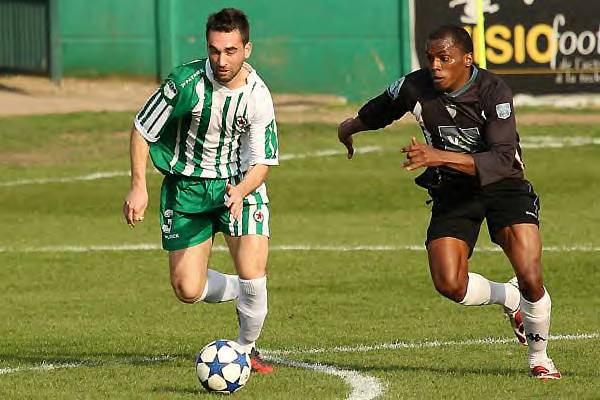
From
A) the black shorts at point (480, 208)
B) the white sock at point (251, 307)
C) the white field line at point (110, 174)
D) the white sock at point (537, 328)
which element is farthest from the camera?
the white field line at point (110, 174)

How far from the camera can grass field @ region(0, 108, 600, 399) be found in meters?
9.45

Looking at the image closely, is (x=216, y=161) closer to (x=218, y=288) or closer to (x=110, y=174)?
(x=218, y=288)

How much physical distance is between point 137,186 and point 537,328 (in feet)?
7.90

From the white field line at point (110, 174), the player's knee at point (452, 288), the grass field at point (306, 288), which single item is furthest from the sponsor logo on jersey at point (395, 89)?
the white field line at point (110, 174)

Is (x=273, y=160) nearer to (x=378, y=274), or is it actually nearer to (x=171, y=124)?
(x=171, y=124)

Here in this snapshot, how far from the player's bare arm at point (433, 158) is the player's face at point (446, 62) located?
408 mm

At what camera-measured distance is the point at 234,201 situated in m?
9.16

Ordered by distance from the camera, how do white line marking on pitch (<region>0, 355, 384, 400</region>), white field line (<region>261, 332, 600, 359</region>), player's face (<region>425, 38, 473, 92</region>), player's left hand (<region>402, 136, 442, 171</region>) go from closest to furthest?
player's left hand (<region>402, 136, 442, 171</region>), white line marking on pitch (<region>0, 355, 384, 400</region>), player's face (<region>425, 38, 473, 92</region>), white field line (<region>261, 332, 600, 359</region>)

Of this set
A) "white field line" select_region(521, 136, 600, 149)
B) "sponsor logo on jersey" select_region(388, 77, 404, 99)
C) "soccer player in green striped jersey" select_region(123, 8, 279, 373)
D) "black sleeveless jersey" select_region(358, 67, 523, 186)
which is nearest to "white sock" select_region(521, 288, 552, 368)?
"black sleeveless jersey" select_region(358, 67, 523, 186)

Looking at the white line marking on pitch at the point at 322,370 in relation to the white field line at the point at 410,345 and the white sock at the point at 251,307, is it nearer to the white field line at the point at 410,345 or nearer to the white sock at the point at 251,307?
the white field line at the point at 410,345

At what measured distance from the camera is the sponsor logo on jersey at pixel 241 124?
9594 mm

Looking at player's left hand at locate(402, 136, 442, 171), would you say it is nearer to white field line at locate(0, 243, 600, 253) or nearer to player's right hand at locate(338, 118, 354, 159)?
player's right hand at locate(338, 118, 354, 159)

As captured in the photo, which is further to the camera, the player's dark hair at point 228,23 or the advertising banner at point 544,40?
the advertising banner at point 544,40

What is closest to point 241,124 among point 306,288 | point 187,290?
point 187,290
